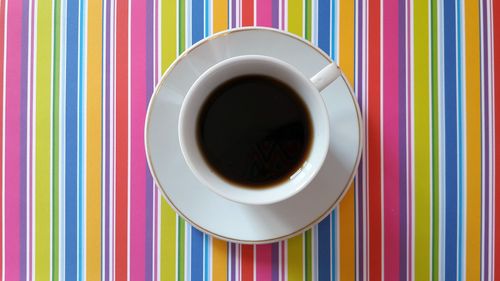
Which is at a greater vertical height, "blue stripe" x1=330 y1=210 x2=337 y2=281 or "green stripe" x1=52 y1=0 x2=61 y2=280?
"green stripe" x1=52 y1=0 x2=61 y2=280

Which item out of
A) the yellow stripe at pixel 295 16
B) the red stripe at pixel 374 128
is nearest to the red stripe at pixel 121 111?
the yellow stripe at pixel 295 16

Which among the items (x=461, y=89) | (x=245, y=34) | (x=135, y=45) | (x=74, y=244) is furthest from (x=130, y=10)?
(x=461, y=89)

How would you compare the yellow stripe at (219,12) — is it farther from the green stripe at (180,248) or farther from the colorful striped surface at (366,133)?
the green stripe at (180,248)

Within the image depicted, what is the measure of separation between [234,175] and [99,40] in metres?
0.28

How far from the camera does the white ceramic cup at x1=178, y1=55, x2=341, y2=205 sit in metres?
0.53

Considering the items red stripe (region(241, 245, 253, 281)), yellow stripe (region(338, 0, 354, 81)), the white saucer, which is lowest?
red stripe (region(241, 245, 253, 281))

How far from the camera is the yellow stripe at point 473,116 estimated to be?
→ 66cm

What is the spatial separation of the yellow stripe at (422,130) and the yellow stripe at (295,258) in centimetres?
16

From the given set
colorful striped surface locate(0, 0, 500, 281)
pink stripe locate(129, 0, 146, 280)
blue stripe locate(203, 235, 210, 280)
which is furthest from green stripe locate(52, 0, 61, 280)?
blue stripe locate(203, 235, 210, 280)

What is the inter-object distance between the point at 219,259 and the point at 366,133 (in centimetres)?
27

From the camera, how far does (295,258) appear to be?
0.66 metres

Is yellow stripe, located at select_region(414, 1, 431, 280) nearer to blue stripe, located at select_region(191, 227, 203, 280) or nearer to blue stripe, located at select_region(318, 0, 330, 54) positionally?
blue stripe, located at select_region(318, 0, 330, 54)

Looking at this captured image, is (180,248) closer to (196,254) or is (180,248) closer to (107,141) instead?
(196,254)

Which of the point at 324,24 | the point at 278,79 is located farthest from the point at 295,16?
the point at 278,79
